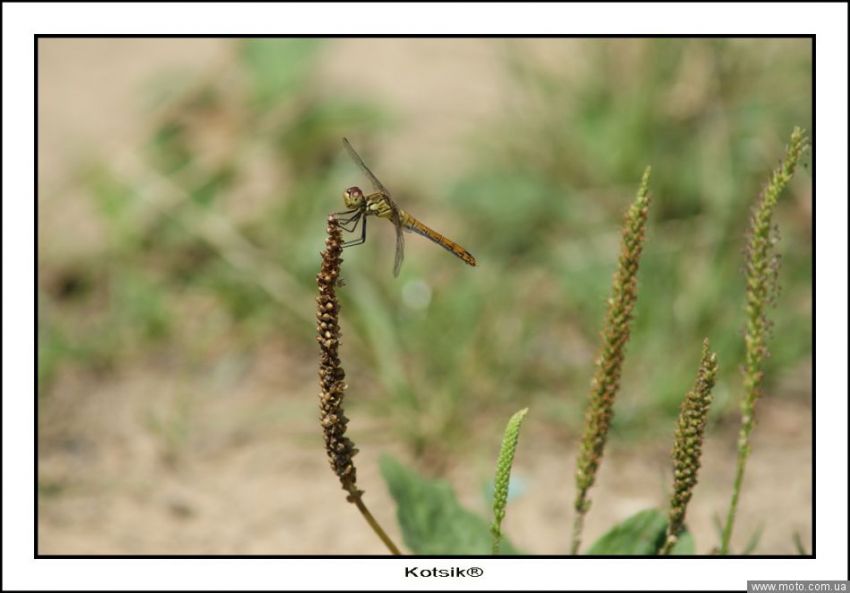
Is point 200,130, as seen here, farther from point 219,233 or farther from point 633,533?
point 633,533

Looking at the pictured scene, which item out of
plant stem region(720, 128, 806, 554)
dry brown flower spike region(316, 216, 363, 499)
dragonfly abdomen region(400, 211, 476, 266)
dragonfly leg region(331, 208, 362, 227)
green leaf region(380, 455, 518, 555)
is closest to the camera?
dry brown flower spike region(316, 216, 363, 499)

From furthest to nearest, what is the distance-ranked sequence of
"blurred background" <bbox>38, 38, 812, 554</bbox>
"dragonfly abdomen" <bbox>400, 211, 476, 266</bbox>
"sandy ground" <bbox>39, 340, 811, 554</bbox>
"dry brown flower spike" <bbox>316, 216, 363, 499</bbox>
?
"blurred background" <bbox>38, 38, 812, 554</bbox>
"sandy ground" <bbox>39, 340, 811, 554</bbox>
"dragonfly abdomen" <bbox>400, 211, 476, 266</bbox>
"dry brown flower spike" <bbox>316, 216, 363, 499</bbox>

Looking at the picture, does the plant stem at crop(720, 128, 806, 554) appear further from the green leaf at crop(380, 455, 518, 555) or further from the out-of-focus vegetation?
the out-of-focus vegetation

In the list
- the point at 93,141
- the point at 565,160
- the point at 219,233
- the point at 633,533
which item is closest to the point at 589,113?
the point at 565,160

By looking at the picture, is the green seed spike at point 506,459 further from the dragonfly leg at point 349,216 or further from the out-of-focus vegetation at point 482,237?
the out-of-focus vegetation at point 482,237

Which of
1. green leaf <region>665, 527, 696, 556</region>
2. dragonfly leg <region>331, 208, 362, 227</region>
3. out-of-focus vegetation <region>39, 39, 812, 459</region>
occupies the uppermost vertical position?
out-of-focus vegetation <region>39, 39, 812, 459</region>

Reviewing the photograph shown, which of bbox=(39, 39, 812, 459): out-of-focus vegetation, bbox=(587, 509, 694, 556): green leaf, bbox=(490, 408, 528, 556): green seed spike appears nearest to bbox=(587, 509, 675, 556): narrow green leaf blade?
bbox=(587, 509, 694, 556): green leaf
